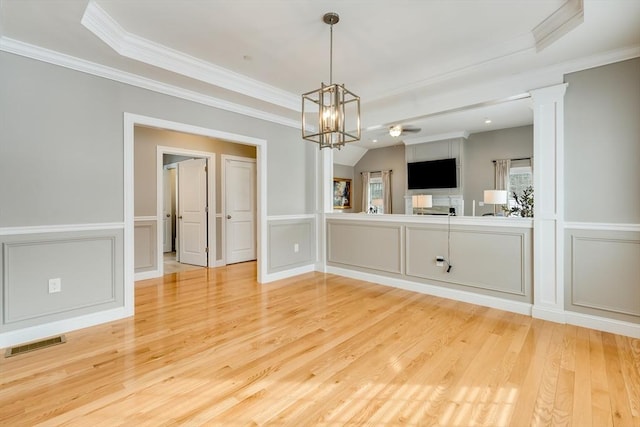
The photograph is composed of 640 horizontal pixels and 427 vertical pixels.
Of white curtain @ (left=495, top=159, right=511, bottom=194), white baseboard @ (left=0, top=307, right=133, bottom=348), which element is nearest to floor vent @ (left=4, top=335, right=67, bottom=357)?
white baseboard @ (left=0, top=307, right=133, bottom=348)

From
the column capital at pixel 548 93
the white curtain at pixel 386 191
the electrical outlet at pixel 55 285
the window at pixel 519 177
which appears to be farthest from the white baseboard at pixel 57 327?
the window at pixel 519 177

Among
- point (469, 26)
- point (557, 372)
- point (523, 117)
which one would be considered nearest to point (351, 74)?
point (469, 26)

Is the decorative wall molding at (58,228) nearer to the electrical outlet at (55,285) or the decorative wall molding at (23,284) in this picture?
the decorative wall molding at (23,284)

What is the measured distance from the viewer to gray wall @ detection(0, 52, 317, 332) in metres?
2.63

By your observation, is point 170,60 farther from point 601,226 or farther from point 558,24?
point 601,226

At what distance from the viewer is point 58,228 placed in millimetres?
2844

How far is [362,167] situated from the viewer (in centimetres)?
932

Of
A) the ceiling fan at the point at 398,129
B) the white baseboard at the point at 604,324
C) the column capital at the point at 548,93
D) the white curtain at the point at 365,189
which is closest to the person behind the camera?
the white baseboard at the point at 604,324

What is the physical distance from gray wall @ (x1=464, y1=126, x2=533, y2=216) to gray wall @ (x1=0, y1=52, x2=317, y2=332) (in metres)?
6.48

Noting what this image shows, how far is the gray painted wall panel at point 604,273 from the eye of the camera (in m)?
2.77

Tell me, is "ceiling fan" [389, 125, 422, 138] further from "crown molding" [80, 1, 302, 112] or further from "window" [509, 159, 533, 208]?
"window" [509, 159, 533, 208]

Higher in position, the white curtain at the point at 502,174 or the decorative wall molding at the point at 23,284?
the white curtain at the point at 502,174

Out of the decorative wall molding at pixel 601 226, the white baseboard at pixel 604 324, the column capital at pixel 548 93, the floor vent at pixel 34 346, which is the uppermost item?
the column capital at pixel 548 93

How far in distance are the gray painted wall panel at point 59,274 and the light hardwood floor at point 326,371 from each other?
0.30 m
